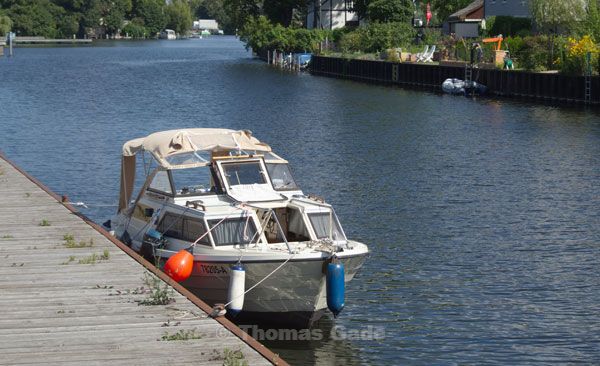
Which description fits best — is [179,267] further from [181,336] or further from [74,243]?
[181,336]

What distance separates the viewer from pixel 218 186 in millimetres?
23766

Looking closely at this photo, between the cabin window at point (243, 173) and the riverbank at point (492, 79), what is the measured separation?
49.8 meters

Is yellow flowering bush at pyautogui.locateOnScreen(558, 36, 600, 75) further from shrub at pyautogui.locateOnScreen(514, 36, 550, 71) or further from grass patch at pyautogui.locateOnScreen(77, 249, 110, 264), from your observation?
grass patch at pyautogui.locateOnScreen(77, 249, 110, 264)

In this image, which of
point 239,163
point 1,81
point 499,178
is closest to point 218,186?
point 239,163

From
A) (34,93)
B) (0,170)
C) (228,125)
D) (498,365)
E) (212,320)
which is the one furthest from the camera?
(34,93)

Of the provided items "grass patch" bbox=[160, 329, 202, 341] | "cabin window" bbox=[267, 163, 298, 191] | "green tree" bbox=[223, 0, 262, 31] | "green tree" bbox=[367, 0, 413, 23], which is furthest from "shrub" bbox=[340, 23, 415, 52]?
"grass patch" bbox=[160, 329, 202, 341]

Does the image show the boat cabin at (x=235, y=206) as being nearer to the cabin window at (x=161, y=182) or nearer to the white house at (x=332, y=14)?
the cabin window at (x=161, y=182)

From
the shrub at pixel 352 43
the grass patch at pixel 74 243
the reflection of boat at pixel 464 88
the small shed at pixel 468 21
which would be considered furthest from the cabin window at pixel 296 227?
the shrub at pixel 352 43

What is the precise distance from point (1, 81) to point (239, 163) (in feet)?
277

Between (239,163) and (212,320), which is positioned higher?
(239,163)

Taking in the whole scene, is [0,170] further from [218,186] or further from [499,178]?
[499,178]

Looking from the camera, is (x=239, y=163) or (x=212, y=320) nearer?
(x=212, y=320)

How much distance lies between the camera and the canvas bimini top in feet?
81.2

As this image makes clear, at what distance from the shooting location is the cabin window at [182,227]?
877 inches
